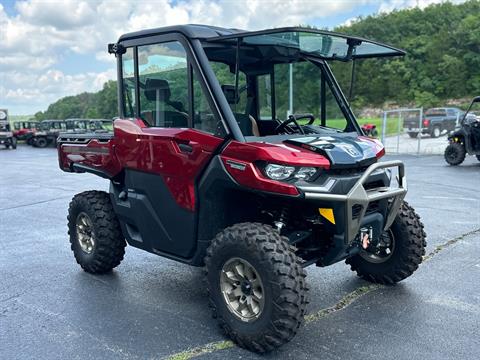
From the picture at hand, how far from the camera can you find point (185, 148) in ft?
13.0

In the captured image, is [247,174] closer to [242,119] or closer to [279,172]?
[279,172]

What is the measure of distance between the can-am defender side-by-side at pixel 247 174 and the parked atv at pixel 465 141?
11504 mm

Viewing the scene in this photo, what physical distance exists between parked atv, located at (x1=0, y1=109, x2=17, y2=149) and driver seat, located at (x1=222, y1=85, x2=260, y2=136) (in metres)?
32.2

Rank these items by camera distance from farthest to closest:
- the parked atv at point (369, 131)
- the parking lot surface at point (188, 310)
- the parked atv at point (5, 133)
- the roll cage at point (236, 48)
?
the parked atv at point (5, 133) < the parked atv at point (369, 131) < the roll cage at point (236, 48) < the parking lot surface at point (188, 310)

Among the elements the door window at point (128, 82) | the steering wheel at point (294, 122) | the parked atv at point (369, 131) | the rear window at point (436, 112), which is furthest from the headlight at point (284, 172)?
the rear window at point (436, 112)

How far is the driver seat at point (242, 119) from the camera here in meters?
4.02

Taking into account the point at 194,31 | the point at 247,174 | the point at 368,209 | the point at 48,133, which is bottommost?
the point at 48,133

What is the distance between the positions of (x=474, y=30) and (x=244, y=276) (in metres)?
58.1

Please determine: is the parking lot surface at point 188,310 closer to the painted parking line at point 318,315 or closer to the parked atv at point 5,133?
the painted parking line at point 318,315

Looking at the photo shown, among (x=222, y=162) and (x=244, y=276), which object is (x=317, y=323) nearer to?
(x=244, y=276)

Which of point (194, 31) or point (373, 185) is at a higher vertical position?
point (194, 31)

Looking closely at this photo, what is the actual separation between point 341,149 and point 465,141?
1283 cm

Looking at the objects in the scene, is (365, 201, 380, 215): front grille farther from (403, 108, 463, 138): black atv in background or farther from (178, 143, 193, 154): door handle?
(403, 108, 463, 138): black atv in background

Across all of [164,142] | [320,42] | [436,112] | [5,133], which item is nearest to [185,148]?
[164,142]
